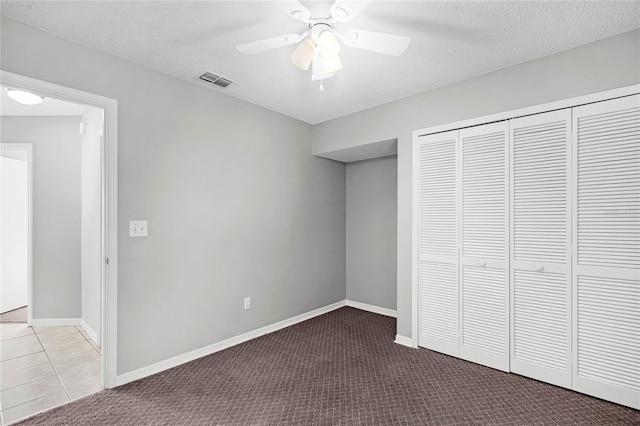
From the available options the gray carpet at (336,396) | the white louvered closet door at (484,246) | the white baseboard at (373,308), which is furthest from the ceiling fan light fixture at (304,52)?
the white baseboard at (373,308)

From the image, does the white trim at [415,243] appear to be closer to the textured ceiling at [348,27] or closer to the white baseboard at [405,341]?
the white baseboard at [405,341]

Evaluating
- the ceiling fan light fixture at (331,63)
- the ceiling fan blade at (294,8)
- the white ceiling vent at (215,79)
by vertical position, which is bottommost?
the ceiling fan light fixture at (331,63)

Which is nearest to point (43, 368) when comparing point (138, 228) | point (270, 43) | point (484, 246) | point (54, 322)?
point (54, 322)

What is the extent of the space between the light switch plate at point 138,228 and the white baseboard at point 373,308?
298 cm

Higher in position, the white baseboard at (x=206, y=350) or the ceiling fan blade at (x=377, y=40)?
the ceiling fan blade at (x=377, y=40)

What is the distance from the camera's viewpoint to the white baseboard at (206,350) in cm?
243

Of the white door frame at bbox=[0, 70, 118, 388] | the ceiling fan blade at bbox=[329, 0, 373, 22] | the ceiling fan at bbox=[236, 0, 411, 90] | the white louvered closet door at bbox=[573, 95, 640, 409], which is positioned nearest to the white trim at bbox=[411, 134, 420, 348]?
the white louvered closet door at bbox=[573, 95, 640, 409]

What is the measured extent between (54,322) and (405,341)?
4026mm

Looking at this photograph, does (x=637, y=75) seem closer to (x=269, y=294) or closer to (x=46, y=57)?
(x=269, y=294)

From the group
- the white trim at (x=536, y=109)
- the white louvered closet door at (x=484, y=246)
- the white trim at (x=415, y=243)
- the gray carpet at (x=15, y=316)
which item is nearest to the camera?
the white trim at (x=536, y=109)

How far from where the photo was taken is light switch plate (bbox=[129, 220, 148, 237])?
245cm

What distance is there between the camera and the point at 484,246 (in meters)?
Result: 2.68

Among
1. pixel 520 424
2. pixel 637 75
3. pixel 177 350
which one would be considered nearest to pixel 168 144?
pixel 177 350

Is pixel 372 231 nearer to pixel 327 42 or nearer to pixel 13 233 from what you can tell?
pixel 327 42
